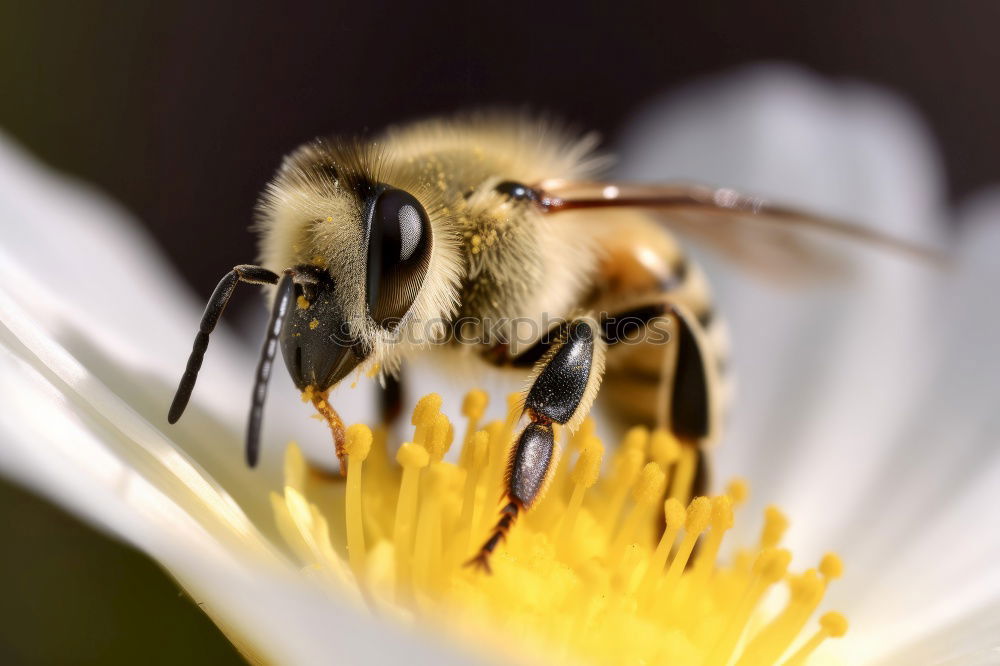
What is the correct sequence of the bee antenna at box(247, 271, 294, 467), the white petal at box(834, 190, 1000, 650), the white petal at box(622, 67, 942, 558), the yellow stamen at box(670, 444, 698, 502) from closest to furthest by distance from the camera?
the bee antenna at box(247, 271, 294, 467) → the yellow stamen at box(670, 444, 698, 502) → the white petal at box(834, 190, 1000, 650) → the white petal at box(622, 67, 942, 558)

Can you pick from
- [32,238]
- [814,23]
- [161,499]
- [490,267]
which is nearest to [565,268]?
[490,267]

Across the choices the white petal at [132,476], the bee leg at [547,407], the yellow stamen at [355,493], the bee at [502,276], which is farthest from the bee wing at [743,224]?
the white petal at [132,476]

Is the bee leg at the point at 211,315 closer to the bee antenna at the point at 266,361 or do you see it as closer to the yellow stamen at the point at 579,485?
the bee antenna at the point at 266,361

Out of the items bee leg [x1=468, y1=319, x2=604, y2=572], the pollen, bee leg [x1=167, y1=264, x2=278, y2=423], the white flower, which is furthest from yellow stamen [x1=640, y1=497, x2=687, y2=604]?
bee leg [x1=167, y1=264, x2=278, y2=423]

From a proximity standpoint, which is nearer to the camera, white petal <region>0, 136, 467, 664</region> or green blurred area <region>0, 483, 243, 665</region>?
white petal <region>0, 136, 467, 664</region>

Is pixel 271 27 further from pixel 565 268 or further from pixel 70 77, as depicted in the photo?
pixel 565 268

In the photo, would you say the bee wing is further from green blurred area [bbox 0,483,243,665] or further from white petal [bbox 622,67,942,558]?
green blurred area [bbox 0,483,243,665]

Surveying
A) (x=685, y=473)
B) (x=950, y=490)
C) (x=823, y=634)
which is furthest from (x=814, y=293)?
(x=823, y=634)

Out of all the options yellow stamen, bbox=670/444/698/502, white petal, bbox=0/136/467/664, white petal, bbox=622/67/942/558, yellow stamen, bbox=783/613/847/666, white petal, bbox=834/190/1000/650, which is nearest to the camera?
white petal, bbox=0/136/467/664
